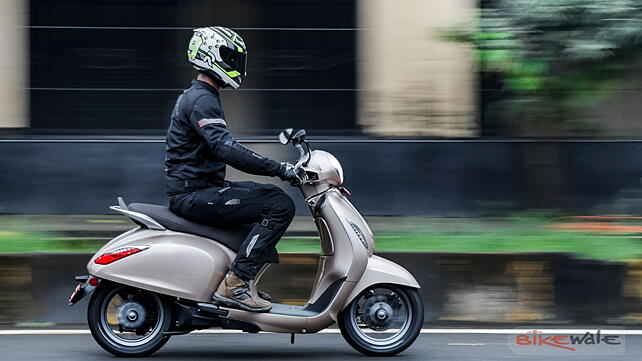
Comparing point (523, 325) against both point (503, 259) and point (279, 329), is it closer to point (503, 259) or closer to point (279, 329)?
point (503, 259)

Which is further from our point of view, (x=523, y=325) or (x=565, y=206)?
(x=565, y=206)

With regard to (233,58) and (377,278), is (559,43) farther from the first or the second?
(233,58)

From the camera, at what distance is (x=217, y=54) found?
684 centimetres

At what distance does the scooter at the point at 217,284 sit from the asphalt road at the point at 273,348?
0.65 ft

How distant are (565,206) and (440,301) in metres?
2.51

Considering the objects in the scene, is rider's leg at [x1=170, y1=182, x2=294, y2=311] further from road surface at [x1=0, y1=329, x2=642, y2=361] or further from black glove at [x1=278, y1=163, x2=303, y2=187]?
road surface at [x1=0, y1=329, x2=642, y2=361]

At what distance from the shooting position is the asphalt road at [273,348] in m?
7.07

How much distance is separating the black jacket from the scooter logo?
2.10 m

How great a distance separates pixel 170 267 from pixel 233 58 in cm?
131

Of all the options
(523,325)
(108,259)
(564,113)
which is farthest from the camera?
(564,113)

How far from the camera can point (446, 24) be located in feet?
33.8

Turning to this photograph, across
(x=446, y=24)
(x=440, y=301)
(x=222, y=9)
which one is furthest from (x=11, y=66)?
(x=440, y=301)

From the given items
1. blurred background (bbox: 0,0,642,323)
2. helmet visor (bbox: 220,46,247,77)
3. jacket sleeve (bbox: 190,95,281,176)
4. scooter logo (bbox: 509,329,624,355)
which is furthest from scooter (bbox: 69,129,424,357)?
blurred background (bbox: 0,0,642,323)

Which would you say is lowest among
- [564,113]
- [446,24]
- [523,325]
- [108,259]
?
[523,325]
